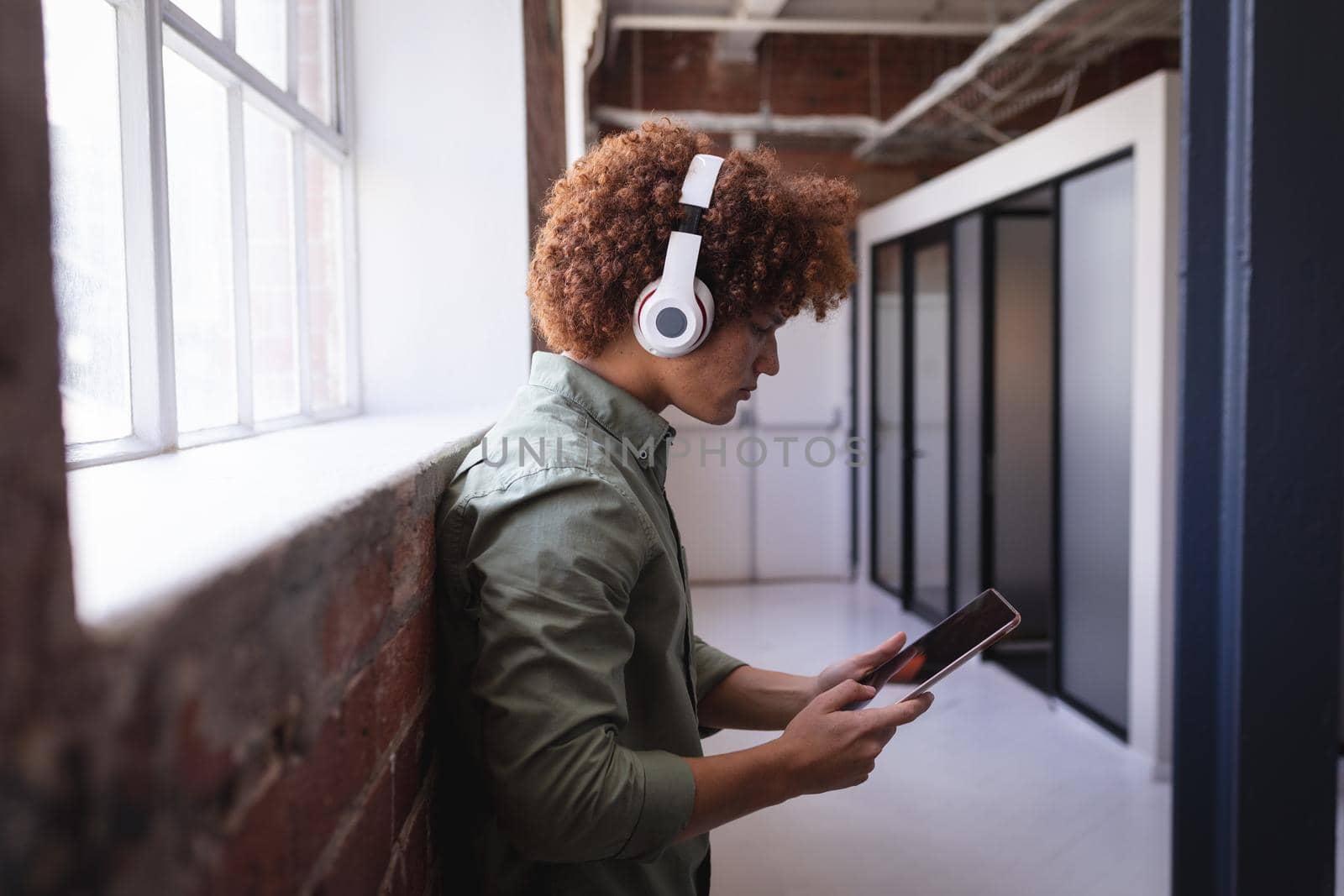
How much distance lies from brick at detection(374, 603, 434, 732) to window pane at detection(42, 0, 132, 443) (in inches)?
17.0

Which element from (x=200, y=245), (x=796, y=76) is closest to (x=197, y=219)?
(x=200, y=245)

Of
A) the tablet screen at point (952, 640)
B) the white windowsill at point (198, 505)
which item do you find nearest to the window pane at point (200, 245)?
the white windowsill at point (198, 505)

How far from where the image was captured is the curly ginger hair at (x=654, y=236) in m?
1.24

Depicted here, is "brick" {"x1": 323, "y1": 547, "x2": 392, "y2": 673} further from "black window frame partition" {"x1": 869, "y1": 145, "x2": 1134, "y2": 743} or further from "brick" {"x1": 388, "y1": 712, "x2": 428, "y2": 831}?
"black window frame partition" {"x1": 869, "y1": 145, "x2": 1134, "y2": 743}

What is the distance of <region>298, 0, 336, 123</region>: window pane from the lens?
6.14 feet

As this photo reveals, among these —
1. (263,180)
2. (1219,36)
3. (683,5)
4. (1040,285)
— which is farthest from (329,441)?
(683,5)

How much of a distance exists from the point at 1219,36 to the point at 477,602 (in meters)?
1.24

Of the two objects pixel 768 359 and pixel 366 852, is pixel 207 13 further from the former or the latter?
pixel 366 852

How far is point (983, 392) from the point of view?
4.90m

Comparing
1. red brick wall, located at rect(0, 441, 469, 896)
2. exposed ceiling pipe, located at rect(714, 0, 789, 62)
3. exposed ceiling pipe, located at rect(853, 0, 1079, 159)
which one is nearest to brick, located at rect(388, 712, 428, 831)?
red brick wall, located at rect(0, 441, 469, 896)

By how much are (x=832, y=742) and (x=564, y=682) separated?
1.13 feet

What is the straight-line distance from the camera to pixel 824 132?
643 centimetres

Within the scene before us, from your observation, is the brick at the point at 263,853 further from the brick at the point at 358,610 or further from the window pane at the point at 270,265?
the window pane at the point at 270,265

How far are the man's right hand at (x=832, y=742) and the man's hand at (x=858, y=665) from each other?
1.02ft
